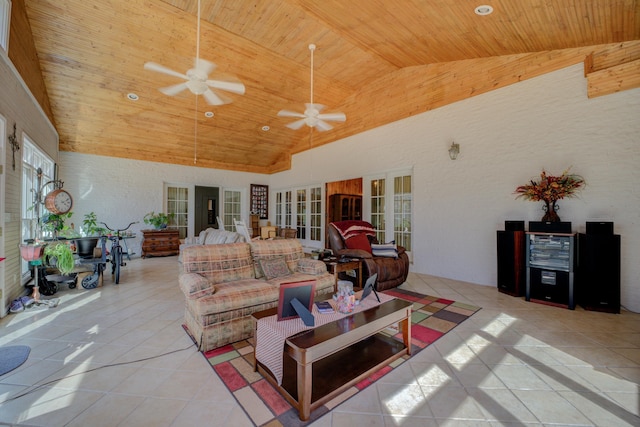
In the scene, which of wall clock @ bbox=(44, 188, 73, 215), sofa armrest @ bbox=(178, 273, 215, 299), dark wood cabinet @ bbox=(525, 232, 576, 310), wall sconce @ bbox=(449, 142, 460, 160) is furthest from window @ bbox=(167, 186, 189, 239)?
dark wood cabinet @ bbox=(525, 232, 576, 310)

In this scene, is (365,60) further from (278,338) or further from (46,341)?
(46,341)

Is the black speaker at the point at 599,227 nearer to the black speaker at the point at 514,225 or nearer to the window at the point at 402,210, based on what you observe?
the black speaker at the point at 514,225

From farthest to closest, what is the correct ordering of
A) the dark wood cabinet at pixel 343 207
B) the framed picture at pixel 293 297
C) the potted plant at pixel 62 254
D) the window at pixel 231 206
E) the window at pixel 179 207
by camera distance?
the window at pixel 231 206
the window at pixel 179 207
the dark wood cabinet at pixel 343 207
the potted plant at pixel 62 254
the framed picture at pixel 293 297

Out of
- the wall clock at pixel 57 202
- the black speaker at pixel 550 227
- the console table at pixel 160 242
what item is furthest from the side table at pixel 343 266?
the console table at pixel 160 242

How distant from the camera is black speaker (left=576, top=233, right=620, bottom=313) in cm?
312

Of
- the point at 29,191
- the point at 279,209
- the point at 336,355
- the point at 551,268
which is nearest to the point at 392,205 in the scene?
the point at 551,268

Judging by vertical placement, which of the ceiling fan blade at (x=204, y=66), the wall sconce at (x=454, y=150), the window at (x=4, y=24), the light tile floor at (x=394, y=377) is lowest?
the light tile floor at (x=394, y=377)

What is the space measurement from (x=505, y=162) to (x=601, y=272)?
1.88 metres

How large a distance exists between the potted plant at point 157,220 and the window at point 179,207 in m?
0.46

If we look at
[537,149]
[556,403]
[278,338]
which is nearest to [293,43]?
[537,149]

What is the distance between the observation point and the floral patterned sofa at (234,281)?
2.37m

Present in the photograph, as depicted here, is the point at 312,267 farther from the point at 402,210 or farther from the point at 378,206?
the point at 378,206

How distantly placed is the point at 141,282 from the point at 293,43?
16.2ft

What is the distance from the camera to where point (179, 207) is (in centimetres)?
825
